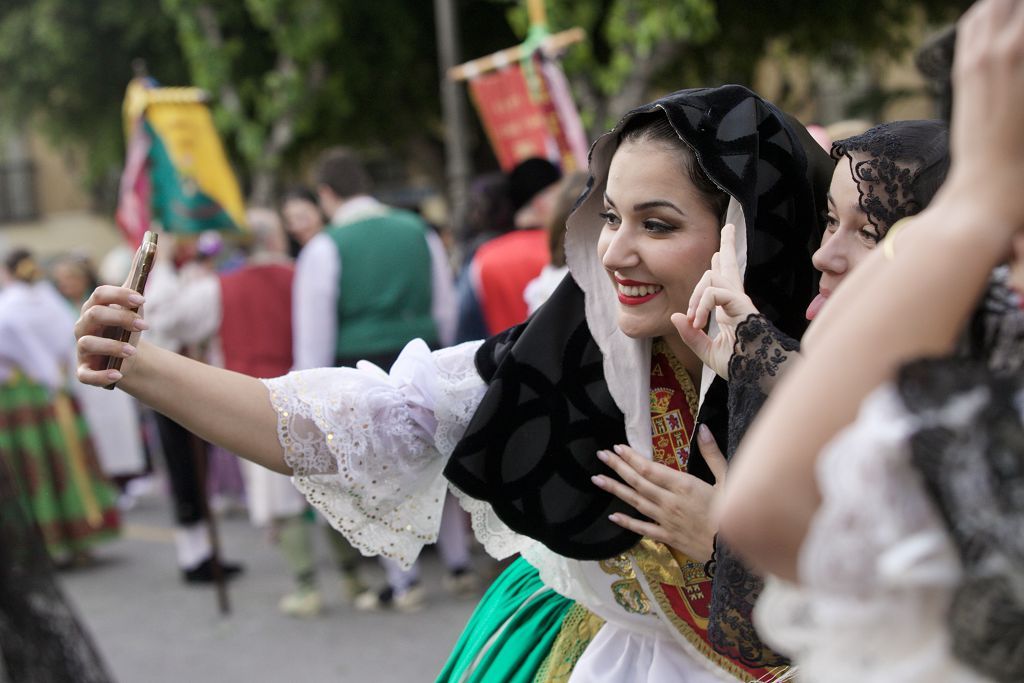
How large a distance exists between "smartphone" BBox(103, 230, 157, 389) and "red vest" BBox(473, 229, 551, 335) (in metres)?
3.34

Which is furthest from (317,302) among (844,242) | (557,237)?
(844,242)

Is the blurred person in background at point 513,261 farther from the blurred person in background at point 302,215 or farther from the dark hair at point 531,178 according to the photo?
the blurred person in background at point 302,215

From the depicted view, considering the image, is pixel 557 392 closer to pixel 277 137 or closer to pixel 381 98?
pixel 277 137

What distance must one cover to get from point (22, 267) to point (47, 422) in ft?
3.10

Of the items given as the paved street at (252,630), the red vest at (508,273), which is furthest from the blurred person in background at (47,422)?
the red vest at (508,273)

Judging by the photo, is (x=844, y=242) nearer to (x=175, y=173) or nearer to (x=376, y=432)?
(x=376, y=432)

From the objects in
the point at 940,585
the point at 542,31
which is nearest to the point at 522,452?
the point at 940,585

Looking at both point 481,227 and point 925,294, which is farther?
point 481,227

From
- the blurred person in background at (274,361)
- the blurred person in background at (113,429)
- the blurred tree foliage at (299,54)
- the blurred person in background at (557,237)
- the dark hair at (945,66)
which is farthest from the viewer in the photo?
the blurred tree foliage at (299,54)

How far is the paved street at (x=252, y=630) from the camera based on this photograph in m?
Answer: 5.11

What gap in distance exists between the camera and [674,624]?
211 cm

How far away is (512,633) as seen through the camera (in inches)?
93.2

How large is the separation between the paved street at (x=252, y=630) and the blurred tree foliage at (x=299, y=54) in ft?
21.7

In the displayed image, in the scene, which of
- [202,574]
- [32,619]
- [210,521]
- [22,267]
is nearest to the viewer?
[32,619]
